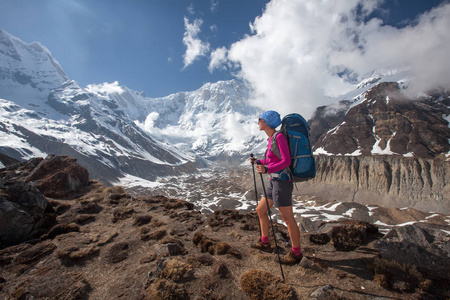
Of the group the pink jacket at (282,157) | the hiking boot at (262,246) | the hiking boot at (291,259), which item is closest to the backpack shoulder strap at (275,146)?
the pink jacket at (282,157)

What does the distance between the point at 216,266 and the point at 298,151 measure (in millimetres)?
4102

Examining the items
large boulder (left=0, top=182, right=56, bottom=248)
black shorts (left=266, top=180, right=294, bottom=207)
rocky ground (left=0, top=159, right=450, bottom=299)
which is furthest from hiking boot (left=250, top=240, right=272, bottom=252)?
large boulder (left=0, top=182, right=56, bottom=248)

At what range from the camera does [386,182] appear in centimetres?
10669

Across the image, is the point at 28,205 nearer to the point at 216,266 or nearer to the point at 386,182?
the point at 216,266

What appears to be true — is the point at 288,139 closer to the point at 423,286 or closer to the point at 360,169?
the point at 423,286

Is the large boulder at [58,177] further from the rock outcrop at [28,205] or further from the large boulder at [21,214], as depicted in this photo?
the large boulder at [21,214]

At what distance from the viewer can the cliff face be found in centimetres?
9444

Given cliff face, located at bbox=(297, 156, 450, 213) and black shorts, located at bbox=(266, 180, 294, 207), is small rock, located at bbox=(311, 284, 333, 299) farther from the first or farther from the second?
cliff face, located at bbox=(297, 156, 450, 213)

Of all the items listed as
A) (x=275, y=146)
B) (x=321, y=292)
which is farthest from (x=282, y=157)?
(x=321, y=292)

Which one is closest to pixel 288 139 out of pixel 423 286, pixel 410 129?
pixel 423 286

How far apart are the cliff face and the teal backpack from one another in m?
125

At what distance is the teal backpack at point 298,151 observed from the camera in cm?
551

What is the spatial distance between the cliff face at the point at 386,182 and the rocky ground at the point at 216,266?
402 ft

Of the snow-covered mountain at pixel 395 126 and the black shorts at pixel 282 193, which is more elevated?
the snow-covered mountain at pixel 395 126
